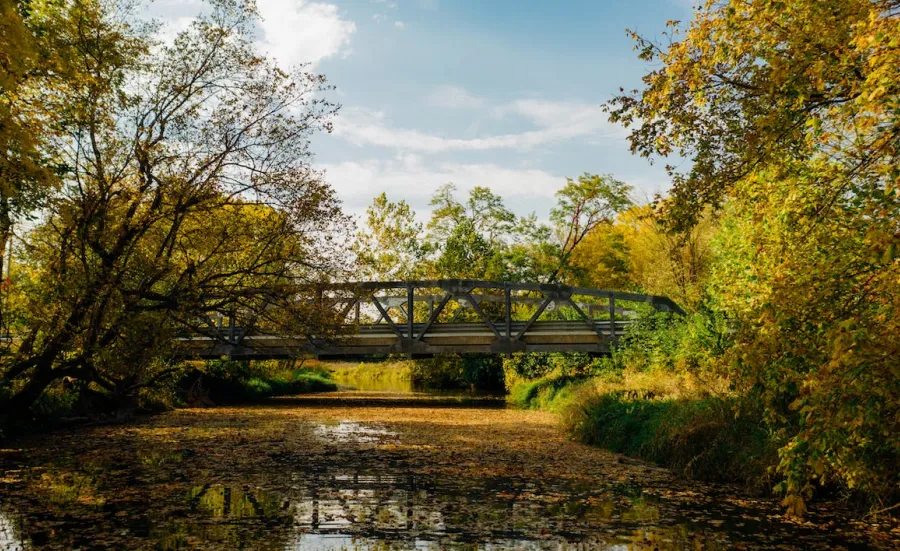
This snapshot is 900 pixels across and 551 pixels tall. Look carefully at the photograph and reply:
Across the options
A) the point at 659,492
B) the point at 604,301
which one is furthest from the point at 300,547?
the point at 604,301

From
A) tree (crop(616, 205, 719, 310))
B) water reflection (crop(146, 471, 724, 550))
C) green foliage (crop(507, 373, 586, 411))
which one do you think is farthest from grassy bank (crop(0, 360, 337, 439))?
tree (crop(616, 205, 719, 310))

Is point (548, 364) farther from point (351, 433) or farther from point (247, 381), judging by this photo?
point (351, 433)

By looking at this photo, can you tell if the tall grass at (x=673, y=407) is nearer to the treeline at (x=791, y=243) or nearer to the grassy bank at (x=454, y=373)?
the treeline at (x=791, y=243)

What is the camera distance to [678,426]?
1028 cm

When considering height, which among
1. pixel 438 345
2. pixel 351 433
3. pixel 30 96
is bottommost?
pixel 351 433

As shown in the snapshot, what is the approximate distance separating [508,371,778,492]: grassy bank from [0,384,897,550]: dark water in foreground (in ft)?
1.54

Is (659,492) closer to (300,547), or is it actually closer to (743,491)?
(743,491)

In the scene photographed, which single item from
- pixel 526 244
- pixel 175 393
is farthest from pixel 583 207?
pixel 175 393

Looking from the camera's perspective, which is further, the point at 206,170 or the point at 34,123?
the point at 206,170

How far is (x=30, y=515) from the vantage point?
6.66 meters

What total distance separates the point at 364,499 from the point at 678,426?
5.01m

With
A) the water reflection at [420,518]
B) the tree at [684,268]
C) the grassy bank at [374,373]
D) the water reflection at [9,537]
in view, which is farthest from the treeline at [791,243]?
the grassy bank at [374,373]

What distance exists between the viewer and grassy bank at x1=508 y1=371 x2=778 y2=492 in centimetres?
902

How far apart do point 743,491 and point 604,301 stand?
89.3ft
